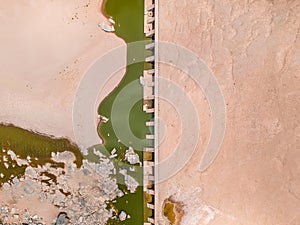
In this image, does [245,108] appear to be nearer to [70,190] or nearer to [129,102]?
[129,102]

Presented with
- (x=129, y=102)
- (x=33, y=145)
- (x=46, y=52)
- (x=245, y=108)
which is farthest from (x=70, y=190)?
(x=245, y=108)

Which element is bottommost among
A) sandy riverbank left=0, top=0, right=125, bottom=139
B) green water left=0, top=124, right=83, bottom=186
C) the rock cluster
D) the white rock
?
the white rock

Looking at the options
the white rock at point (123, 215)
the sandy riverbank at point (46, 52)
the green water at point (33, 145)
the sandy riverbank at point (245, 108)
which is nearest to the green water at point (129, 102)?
the white rock at point (123, 215)

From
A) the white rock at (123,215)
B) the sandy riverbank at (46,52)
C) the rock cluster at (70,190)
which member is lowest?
the white rock at (123,215)

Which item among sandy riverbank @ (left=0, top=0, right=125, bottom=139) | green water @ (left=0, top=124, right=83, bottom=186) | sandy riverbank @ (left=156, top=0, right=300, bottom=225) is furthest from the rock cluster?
sandy riverbank @ (left=156, top=0, right=300, bottom=225)

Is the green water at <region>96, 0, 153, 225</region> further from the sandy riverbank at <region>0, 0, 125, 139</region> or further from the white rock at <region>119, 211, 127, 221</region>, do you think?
the sandy riverbank at <region>0, 0, 125, 139</region>

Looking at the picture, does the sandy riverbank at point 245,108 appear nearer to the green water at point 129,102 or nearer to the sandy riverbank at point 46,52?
the green water at point 129,102

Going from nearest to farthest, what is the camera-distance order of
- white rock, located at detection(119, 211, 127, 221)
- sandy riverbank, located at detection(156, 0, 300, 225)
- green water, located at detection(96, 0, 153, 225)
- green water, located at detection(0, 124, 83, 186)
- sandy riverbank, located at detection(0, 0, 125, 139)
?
sandy riverbank, located at detection(156, 0, 300, 225) < sandy riverbank, located at detection(0, 0, 125, 139) < green water, located at detection(96, 0, 153, 225) < green water, located at detection(0, 124, 83, 186) < white rock, located at detection(119, 211, 127, 221)
